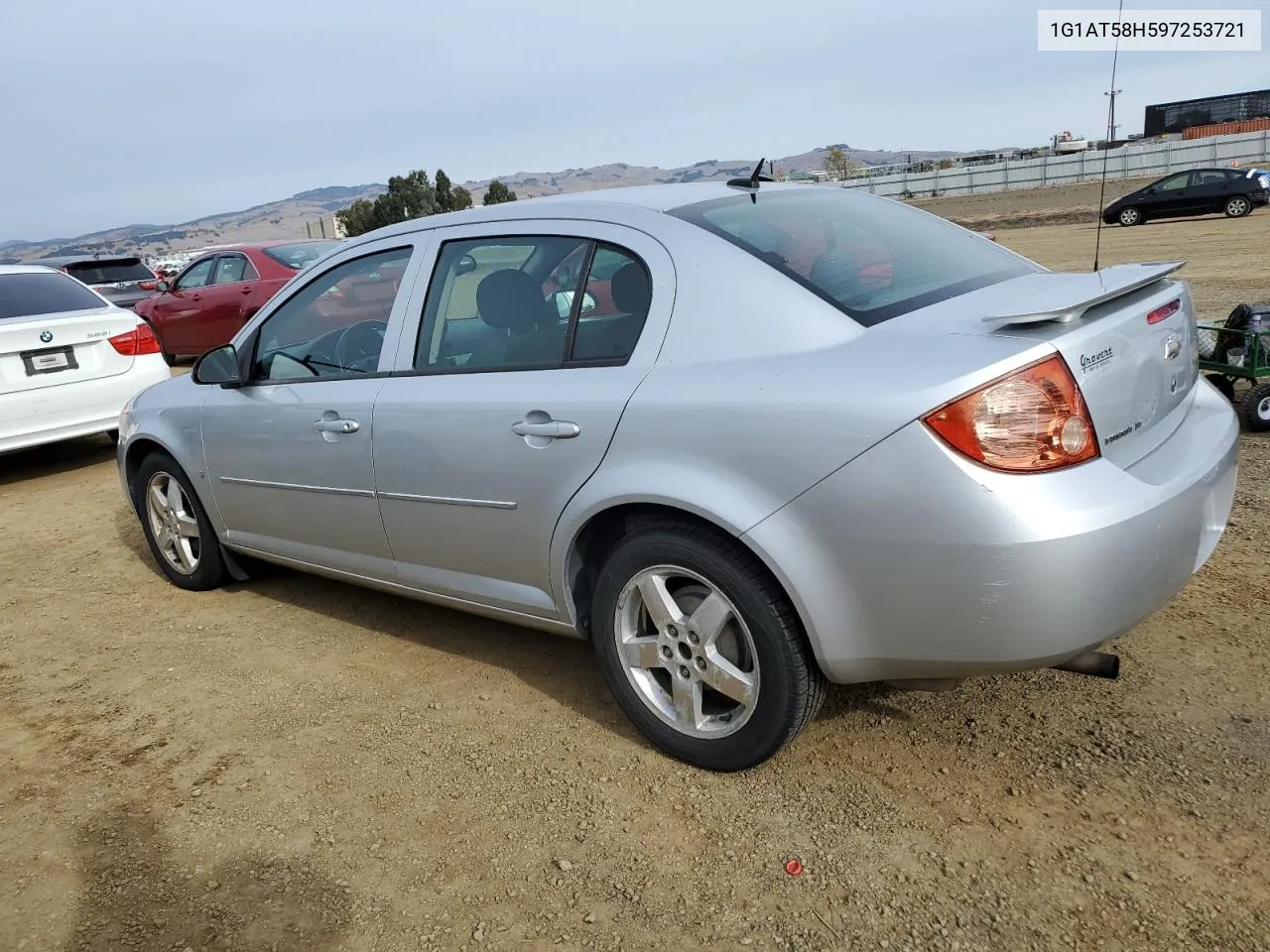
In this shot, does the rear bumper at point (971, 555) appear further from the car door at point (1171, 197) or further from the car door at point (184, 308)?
the car door at point (1171, 197)

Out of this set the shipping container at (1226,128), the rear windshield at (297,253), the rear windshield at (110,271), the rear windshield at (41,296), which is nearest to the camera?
the rear windshield at (41,296)

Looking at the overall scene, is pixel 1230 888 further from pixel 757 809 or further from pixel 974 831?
pixel 757 809

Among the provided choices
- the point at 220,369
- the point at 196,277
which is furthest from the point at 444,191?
the point at 220,369

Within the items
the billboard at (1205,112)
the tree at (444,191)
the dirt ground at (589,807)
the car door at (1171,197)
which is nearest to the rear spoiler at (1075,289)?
the dirt ground at (589,807)

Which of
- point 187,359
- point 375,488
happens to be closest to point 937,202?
A: point 187,359

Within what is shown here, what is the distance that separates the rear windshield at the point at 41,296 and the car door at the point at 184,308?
4.50 metres

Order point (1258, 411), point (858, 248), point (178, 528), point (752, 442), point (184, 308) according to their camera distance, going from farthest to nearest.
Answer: point (184, 308) < point (1258, 411) < point (178, 528) < point (858, 248) < point (752, 442)

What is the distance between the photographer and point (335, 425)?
3688 millimetres

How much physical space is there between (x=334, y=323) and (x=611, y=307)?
1539 millimetres

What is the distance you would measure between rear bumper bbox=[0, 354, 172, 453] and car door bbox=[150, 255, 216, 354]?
4969mm

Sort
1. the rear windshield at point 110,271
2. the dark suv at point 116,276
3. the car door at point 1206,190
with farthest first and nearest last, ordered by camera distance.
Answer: the car door at point 1206,190 → the rear windshield at point 110,271 → the dark suv at point 116,276

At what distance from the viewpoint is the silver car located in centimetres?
232

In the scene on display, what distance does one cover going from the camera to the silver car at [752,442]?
2.32 metres

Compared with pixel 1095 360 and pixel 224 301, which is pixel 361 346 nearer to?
pixel 1095 360
